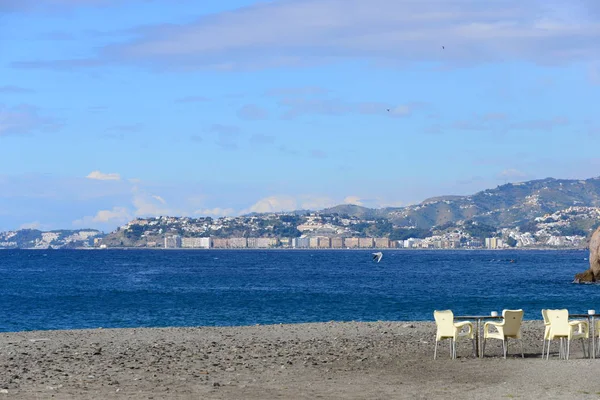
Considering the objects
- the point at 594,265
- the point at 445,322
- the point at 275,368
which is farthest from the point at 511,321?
the point at 594,265

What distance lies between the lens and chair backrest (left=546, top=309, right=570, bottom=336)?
19453 millimetres

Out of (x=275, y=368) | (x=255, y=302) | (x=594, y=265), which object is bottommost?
(x=255, y=302)

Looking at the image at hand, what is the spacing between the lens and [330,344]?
21.8 meters

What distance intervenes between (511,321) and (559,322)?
3.48ft

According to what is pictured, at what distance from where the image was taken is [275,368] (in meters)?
17.6

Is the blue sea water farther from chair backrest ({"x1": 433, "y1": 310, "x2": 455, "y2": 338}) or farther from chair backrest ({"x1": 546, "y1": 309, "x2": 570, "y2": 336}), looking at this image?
chair backrest ({"x1": 546, "y1": 309, "x2": 570, "y2": 336})

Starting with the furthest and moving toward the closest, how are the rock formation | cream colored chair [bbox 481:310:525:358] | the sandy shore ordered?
the rock formation < cream colored chair [bbox 481:310:525:358] < the sandy shore

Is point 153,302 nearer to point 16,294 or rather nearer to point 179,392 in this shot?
point 16,294

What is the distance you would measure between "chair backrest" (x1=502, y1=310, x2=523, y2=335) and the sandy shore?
0.65 metres

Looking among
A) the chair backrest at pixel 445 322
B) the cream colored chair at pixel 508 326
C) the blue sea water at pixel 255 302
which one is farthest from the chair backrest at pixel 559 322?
the blue sea water at pixel 255 302

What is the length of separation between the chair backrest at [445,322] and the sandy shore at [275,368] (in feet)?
1.84

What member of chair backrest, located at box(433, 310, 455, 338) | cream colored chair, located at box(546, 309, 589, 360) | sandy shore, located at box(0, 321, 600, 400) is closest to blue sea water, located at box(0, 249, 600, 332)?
sandy shore, located at box(0, 321, 600, 400)

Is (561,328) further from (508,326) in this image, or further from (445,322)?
(445,322)

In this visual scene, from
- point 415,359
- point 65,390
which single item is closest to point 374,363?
point 415,359
